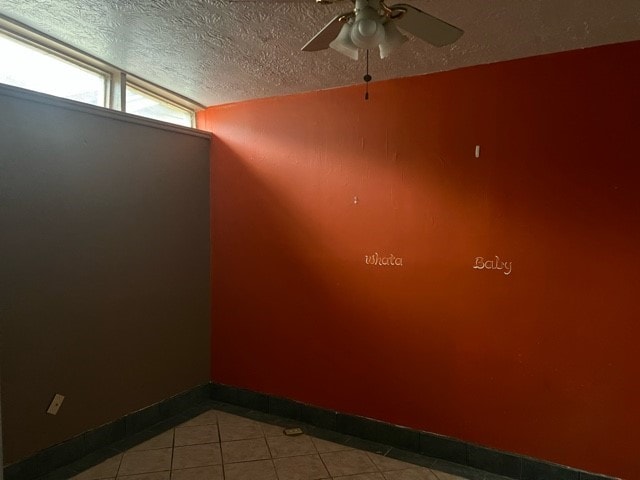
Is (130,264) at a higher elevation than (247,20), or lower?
lower

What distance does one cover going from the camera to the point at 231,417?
3.00 m

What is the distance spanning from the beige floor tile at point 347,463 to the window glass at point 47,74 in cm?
255

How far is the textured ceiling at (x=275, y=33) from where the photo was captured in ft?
5.79

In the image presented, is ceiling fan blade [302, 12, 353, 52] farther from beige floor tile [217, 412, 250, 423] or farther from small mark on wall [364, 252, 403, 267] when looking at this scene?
beige floor tile [217, 412, 250, 423]

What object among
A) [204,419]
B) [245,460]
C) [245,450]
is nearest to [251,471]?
[245,460]

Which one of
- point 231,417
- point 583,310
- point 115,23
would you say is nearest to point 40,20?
point 115,23

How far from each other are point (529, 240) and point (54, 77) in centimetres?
276

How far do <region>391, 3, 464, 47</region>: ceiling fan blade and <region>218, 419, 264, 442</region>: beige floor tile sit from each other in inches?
97.4

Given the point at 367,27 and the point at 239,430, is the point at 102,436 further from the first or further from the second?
the point at 367,27

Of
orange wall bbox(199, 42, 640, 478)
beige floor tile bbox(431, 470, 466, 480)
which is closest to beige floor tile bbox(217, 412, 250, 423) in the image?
orange wall bbox(199, 42, 640, 478)

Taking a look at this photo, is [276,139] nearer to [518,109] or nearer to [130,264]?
[130,264]

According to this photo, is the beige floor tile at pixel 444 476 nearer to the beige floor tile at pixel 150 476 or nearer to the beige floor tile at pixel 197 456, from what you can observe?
the beige floor tile at pixel 197 456

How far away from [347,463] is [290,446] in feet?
1.26

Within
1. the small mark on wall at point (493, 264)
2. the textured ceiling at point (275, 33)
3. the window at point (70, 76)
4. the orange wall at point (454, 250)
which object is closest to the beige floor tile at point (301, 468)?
the orange wall at point (454, 250)
